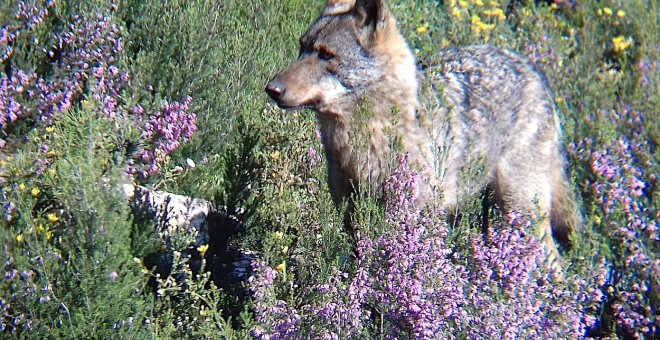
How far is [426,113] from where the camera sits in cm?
447

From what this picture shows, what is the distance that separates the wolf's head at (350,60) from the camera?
4.55m

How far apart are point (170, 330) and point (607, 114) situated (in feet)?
12.8

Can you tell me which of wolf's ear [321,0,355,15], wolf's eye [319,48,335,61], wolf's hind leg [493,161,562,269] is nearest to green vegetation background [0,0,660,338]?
wolf's hind leg [493,161,562,269]

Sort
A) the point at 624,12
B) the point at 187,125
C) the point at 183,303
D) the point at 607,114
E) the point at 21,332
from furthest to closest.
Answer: the point at 624,12, the point at 607,114, the point at 187,125, the point at 183,303, the point at 21,332

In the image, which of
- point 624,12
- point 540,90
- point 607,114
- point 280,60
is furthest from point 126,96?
point 624,12

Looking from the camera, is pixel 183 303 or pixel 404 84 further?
pixel 404 84

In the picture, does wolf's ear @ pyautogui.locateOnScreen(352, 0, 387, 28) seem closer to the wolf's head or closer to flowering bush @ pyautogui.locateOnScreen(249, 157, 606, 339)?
the wolf's head

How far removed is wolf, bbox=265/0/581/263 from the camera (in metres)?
4.46

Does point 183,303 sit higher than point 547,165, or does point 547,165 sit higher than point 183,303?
point 547,165

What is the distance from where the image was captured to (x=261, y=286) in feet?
12.3

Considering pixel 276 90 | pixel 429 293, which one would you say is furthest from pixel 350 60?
pixel 429 293

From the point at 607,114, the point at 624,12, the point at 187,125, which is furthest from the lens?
the point at 624,12

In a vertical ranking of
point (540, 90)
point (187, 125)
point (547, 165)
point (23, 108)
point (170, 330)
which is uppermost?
point (23, 108)

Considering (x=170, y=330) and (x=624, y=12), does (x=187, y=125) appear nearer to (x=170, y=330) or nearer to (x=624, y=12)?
(x=170, y=330)
